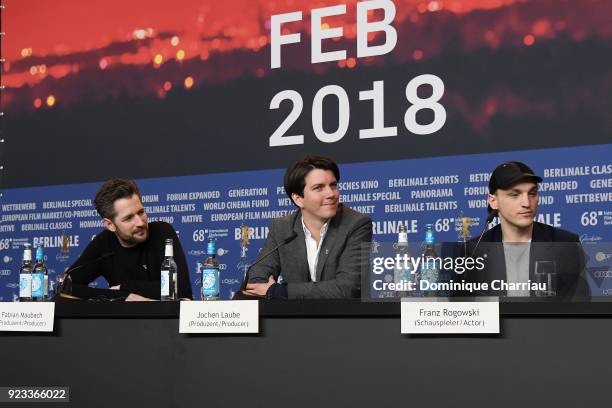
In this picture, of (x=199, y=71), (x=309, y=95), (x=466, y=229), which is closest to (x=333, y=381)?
(x=466, y=229)

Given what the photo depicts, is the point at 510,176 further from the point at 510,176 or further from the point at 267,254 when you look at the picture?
the point at 267,254

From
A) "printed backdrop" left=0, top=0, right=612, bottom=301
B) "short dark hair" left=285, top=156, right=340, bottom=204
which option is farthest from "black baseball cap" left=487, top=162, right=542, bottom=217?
"short dark hair" left=285, top=156, right=340, bottom=204

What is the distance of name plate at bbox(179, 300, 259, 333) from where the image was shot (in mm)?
2109

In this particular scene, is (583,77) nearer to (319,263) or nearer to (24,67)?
(319,263)

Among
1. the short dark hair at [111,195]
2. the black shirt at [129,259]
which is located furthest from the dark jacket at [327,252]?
the short dark hair at [111,195]

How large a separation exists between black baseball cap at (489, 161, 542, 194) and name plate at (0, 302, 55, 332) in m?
1.44

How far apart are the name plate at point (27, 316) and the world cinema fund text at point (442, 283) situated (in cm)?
89

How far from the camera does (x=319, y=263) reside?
10.2 ft

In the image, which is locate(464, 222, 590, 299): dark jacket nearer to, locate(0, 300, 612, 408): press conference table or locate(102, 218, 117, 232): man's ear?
locate(0, 300, 612, 408): press conference table

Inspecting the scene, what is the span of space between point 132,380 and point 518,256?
0.97 m

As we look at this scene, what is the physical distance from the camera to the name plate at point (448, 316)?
1.89m

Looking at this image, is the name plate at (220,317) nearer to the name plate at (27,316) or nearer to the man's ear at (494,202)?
the name plate at (27,316)

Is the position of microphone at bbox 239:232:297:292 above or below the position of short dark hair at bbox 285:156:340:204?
below

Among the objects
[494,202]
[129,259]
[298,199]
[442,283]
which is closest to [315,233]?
[298,199]
